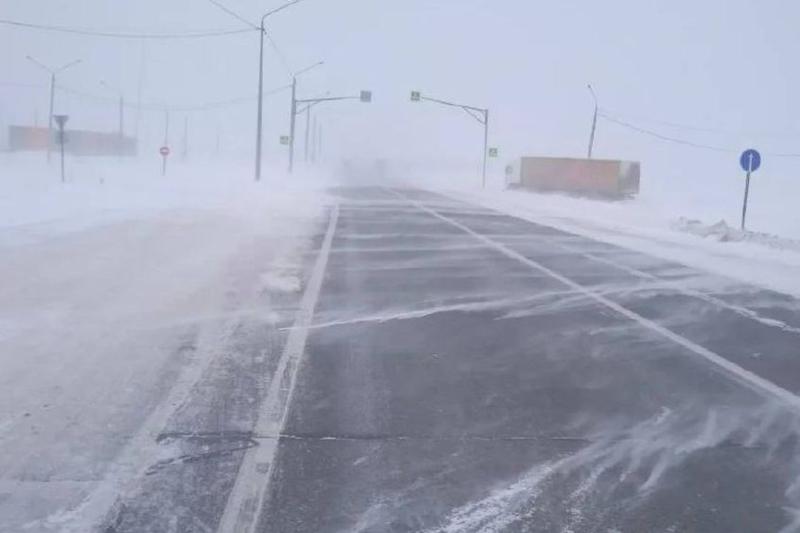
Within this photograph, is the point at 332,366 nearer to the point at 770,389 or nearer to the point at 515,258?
the point at 770,389

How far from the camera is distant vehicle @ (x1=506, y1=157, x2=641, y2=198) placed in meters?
60.4

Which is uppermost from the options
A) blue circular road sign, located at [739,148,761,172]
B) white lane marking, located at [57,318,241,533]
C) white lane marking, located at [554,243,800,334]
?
blue circular road sign, located at [739,148,761,172]

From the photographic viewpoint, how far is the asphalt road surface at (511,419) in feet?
18.6

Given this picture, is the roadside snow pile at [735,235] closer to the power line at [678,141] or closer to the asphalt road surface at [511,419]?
the asphalt road surface at [511,419]

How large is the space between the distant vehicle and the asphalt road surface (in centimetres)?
4638

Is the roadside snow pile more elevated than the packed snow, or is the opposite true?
the roadside snow pile

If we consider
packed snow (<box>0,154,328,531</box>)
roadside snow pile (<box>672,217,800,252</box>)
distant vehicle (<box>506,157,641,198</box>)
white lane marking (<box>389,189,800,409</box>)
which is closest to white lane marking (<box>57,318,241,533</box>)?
packed snow (<box>0,154,328,531</box>)

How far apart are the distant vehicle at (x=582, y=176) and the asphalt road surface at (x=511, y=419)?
46.4 metres

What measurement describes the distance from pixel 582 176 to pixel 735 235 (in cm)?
3550

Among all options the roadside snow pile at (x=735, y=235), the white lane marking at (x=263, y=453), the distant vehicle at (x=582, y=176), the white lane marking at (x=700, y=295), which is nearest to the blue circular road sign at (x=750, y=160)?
the roadside snow pile at (x=735, y=235)

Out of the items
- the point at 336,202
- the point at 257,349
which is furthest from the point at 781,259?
the point at 336,202

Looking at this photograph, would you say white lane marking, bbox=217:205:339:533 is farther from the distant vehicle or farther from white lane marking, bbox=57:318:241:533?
the distant vehicle

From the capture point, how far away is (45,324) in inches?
425

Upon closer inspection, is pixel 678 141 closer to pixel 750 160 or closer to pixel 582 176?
pixel 582 176
